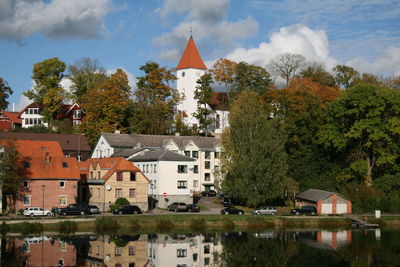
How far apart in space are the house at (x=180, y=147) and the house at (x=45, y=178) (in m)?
17.7

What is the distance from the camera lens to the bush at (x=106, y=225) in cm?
5597

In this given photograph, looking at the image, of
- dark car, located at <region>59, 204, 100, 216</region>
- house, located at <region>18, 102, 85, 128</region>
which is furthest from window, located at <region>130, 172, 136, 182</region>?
house, located at <region>18, 102, 85, 128</region>

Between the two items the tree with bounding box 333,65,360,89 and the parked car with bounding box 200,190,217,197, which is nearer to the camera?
the parked car with bounding box 200,190,217,197

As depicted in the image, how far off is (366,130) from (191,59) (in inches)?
1922

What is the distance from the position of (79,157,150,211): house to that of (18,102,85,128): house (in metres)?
37.1

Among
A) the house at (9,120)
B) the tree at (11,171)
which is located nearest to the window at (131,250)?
the tree at (11,171)

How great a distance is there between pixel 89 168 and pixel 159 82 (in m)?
29.7

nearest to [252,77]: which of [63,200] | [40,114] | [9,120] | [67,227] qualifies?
[40,114]

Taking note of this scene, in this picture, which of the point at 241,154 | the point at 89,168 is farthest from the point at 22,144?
the point at 241,154

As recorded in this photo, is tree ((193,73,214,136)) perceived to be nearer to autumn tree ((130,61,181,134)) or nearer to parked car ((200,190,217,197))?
autumn tree ((130,61,181,134))

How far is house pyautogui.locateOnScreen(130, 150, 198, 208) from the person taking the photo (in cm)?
7594

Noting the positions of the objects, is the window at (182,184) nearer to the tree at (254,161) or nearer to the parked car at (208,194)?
the tree at (254,161)

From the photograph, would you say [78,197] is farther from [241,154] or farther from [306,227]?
[306,227]

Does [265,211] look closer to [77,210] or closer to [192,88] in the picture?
[77,210]
